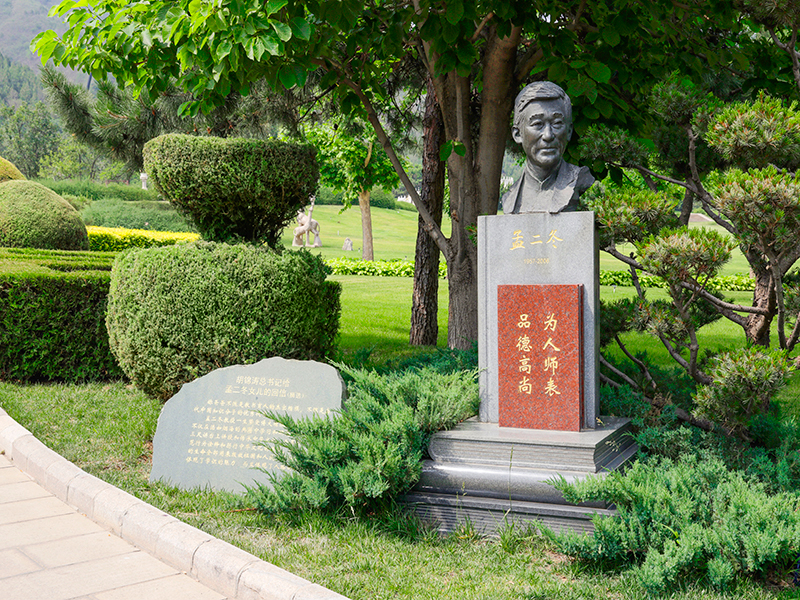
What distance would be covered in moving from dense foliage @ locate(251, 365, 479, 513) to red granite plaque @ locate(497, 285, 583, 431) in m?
0.41

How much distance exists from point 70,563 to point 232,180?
354 centimetres

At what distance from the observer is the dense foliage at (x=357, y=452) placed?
3.84 meters

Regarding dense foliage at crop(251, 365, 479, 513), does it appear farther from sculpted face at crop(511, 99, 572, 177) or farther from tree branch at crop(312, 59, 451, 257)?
tree branch at crop(312, 59, 451, 257)

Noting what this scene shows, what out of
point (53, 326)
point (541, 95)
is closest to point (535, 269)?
point (541, 95)

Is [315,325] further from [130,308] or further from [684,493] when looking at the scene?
[684,493]

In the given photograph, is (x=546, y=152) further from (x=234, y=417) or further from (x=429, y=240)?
(x=429, y=240)

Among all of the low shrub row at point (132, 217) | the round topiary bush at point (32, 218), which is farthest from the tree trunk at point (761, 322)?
the low shrub row at point (132, 217)

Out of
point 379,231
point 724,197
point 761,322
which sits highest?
point 379,231

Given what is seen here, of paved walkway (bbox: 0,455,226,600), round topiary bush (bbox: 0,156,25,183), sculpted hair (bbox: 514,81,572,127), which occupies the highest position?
round topiary bush (bbox: 0,156,25,183)

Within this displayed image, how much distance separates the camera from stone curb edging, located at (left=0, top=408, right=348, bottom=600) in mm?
3133

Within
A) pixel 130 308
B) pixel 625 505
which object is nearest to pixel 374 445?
pixel 625 505

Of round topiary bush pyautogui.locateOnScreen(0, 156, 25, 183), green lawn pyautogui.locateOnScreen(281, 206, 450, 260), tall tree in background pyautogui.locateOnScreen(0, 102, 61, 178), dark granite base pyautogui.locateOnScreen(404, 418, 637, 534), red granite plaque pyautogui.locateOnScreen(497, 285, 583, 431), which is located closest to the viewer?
dark granite base pyautogui.locateOnScreen(404, 418, 637, 534)

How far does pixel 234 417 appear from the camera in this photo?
480 centimetres

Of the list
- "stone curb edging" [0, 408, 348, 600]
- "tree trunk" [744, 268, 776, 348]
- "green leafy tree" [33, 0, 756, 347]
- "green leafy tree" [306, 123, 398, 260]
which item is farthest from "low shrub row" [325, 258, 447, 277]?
"stone curb edging" [0, 408, 348, 600]
